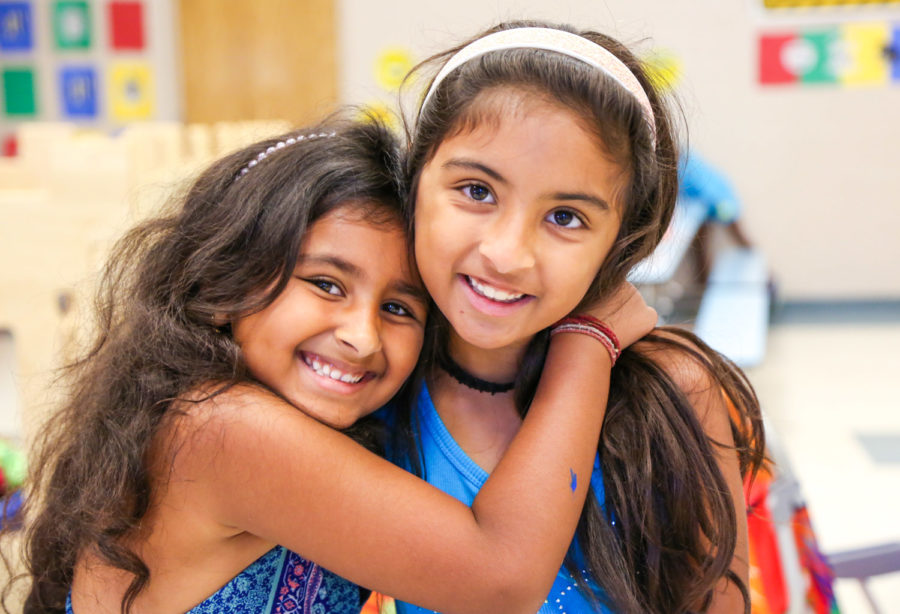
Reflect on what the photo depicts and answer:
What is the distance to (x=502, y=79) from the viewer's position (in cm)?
110

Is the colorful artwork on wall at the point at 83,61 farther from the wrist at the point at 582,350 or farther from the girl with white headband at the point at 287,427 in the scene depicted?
the wrist at the point at 582,350

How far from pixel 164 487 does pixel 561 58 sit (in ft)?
2.22

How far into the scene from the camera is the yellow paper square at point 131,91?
6.54 m

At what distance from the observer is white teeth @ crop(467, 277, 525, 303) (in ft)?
3.60

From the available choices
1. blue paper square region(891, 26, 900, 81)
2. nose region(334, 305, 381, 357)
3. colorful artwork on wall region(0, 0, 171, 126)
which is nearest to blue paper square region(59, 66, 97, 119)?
colorful artwork on wall region(0, 0, 171, 126)

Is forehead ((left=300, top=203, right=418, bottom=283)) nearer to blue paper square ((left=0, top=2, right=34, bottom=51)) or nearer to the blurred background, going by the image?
the blurred background

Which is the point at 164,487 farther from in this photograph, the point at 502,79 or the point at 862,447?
the point at 862,447

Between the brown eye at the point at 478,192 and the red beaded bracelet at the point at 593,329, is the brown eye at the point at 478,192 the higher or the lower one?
the higher one

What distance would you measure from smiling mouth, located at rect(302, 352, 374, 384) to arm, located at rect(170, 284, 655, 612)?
0.23 ft

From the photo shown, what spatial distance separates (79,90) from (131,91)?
0.37m

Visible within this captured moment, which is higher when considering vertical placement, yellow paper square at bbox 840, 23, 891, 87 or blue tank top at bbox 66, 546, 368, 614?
yellow paper square at bbox 840, 23, 891, 87

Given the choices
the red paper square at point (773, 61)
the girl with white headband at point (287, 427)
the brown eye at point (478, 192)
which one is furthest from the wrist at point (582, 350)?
the red paper square at point (773, 61)

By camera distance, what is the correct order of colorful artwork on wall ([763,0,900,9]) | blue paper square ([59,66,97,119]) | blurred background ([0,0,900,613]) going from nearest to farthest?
1. blurred background ([0,0,900,613])
2. colorful artwork on wall ([763,0,900,9])
3. blue paper square ([59,66,97,119])

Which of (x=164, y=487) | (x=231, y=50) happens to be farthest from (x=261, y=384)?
(x=231, y=50)
